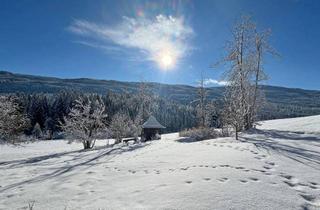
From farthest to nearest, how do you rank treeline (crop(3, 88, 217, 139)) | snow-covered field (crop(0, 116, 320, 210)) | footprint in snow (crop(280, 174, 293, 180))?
1. treeline (crop(3, 88, 217, 139))
2. footprint in snow (crop(280, 174, 293, 180))
3. snow-covered field (crop(0, 116, 320, 210))

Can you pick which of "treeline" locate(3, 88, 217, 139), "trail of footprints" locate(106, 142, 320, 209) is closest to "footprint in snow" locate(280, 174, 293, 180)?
"trail of footprints" locate(106, 142, 320, 209)

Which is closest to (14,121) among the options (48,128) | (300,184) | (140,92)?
(300,184)

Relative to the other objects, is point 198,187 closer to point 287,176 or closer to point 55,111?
point 287,176

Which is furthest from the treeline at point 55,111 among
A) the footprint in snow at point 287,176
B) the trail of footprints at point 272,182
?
the footprint in snow at point 287,176

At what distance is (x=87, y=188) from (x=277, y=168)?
232 inches

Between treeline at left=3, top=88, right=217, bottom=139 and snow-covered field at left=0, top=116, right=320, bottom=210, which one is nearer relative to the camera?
snow-covered field at left=0, top=116, right=320, bottom=210

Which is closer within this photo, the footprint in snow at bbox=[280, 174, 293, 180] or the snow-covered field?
the snow-covered field

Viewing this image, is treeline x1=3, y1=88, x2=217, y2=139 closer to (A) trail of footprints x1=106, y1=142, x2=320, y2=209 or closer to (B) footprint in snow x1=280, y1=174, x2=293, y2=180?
(A) trail of footprints x1=106, y1=142, x2=320, y2=209

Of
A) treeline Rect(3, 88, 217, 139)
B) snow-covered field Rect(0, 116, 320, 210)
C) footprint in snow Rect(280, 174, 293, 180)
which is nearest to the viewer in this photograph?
snow-covered field Rect(0, 116, 320, 210)

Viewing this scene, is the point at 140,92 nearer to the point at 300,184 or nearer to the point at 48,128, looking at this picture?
the point at 300,184

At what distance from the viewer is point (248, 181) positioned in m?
6.53

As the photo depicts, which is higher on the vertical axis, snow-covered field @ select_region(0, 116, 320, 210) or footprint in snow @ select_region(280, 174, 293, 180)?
footprint in snow @ select_region(280, 174, 293, 180)

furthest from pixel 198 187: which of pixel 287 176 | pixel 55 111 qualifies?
pixel 55 111

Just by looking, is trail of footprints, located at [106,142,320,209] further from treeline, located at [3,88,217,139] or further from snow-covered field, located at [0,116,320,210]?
treeline, located at [3,88,217,139]
